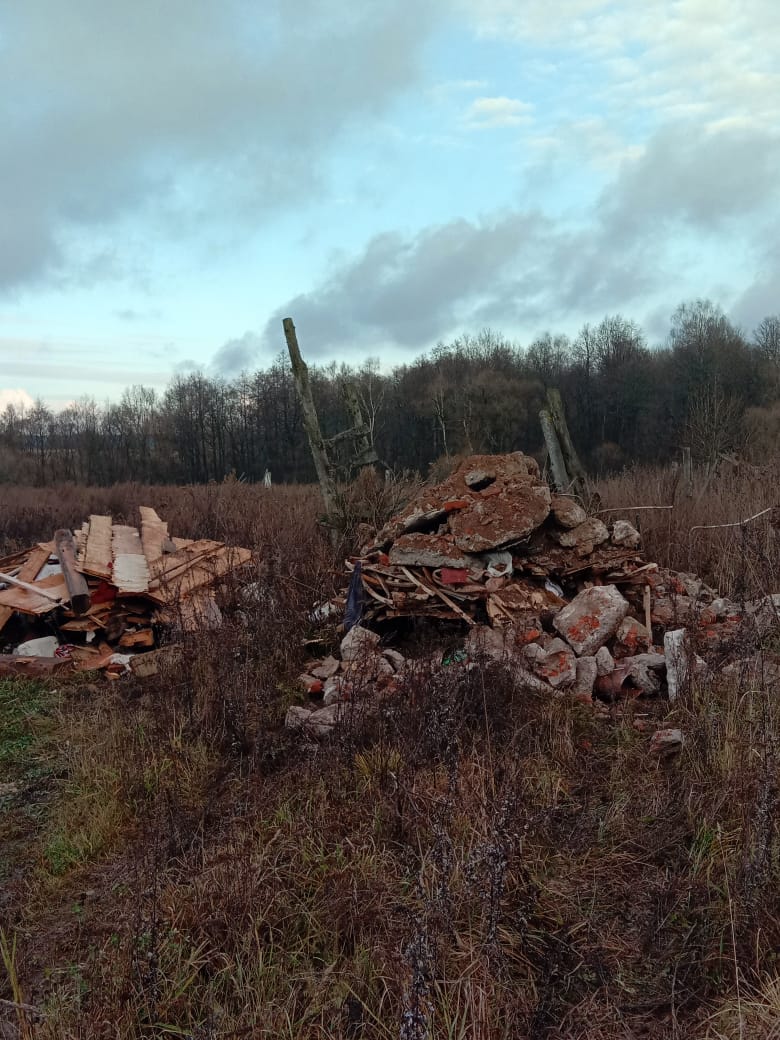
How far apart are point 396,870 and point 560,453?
7270mm

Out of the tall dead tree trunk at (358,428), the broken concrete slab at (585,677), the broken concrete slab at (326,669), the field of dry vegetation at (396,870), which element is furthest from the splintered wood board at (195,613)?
the broken concrete slab at (585,677)

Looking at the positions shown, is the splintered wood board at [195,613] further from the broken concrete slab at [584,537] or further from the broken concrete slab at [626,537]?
the broken concrete slab at [626,537]

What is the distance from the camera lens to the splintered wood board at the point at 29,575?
8.09m

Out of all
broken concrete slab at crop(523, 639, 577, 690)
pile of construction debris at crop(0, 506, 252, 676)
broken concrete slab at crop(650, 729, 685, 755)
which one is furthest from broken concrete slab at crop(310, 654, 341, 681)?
broken concrete slab at crop(650, 729, 685, 755)

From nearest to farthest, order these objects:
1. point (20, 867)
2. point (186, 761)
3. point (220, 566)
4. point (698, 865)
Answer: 1. point (698, 865)
2. point (20, 867)
3. point (186, 761)
4. point (220, 566)

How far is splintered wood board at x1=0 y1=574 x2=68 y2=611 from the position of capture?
793 centimetres

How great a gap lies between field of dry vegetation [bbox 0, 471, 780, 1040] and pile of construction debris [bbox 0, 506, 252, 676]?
6.17 ft

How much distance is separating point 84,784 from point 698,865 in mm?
3462

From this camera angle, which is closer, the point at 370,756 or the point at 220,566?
the point at 370,756

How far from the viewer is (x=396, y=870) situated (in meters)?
3.32

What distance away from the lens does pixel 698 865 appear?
10.4ft

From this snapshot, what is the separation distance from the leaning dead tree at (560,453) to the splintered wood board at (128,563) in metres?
5.32

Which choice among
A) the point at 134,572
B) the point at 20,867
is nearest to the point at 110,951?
the point at 20,867

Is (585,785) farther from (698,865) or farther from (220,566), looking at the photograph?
(220,566)
